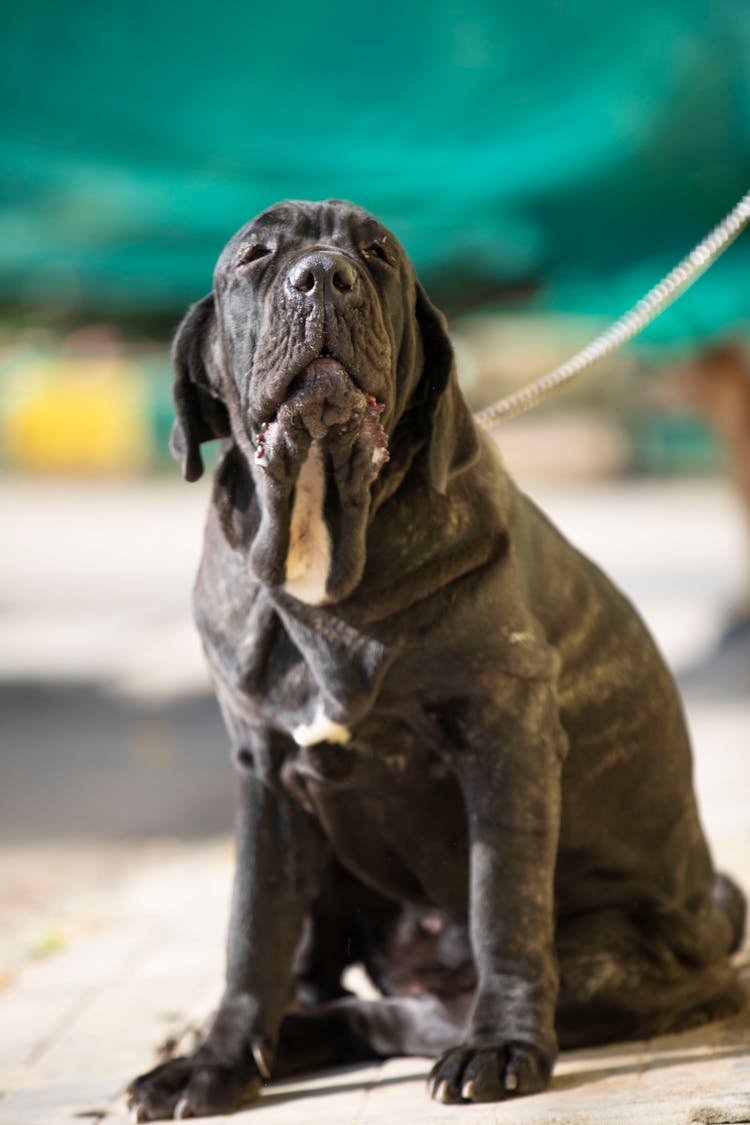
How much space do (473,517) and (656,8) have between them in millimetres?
3697

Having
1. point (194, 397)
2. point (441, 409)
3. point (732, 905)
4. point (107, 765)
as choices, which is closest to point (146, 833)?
point (107, 765)

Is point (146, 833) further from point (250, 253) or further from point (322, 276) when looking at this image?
point (322, 276)

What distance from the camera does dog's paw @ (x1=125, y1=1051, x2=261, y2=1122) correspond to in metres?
3.37

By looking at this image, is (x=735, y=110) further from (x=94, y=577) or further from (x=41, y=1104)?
(x=94, y=577)

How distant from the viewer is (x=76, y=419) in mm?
31031

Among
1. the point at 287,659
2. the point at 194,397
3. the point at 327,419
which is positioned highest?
the point at 194,397

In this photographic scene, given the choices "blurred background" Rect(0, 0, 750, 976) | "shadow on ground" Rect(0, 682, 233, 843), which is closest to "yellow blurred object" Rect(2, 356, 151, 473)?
"blurred background" Rect(0, 0, 750, 976)

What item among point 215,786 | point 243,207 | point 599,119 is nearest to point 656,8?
point 599,119

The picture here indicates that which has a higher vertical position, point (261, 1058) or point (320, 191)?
point (320, 191)

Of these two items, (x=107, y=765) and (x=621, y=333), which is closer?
(x=621, y=333)

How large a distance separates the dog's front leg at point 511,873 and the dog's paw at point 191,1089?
0.42 m

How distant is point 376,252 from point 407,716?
903 millimetres

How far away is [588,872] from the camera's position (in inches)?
145

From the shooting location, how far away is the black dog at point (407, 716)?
10.3 feet
